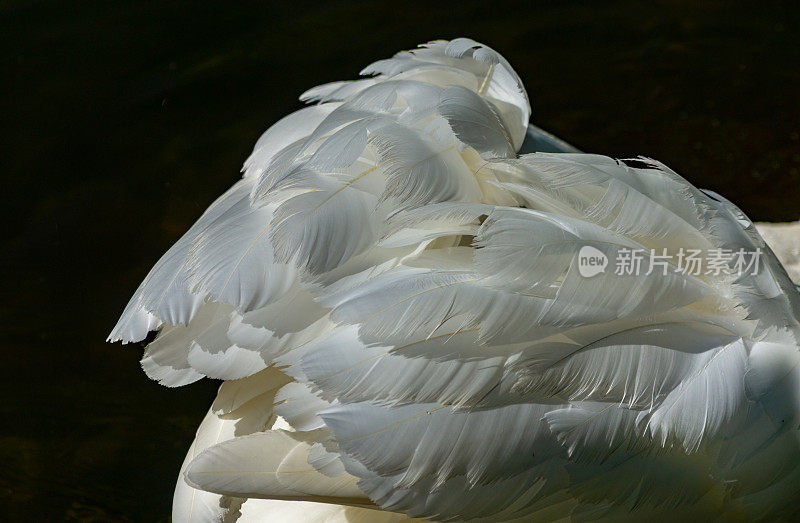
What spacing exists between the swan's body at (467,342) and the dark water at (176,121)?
772 mm

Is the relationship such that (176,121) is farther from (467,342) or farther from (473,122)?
(467,342)

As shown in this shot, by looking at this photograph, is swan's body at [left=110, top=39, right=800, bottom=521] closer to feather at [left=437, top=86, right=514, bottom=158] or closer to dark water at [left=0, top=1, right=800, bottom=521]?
feather at [left=437, top=86, right=514, bottom=158]

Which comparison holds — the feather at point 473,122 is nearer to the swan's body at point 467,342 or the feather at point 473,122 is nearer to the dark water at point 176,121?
the swan's body at point 467,342

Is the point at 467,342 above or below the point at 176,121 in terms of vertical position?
above

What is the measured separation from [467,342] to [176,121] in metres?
2.03

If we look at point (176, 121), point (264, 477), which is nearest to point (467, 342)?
point (264, 477)

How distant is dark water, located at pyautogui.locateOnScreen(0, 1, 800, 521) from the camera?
2.29 m

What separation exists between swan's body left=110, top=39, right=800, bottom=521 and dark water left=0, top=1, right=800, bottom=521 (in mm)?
772

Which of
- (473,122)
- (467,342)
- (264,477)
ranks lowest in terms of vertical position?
(264,477)

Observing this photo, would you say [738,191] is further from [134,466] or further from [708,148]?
[134,466]

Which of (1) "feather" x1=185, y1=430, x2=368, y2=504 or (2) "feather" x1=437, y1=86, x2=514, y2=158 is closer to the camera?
(1) "feather" x1=185, y1=430, x2=368, y2=504

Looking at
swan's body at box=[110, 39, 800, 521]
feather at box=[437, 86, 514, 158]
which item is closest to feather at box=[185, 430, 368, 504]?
swan's body at box=[110, 39, 800, 521]

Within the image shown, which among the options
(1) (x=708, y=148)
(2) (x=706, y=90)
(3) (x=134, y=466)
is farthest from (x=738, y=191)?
(3) (x=134, y=466)

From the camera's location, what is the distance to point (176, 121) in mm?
3121
